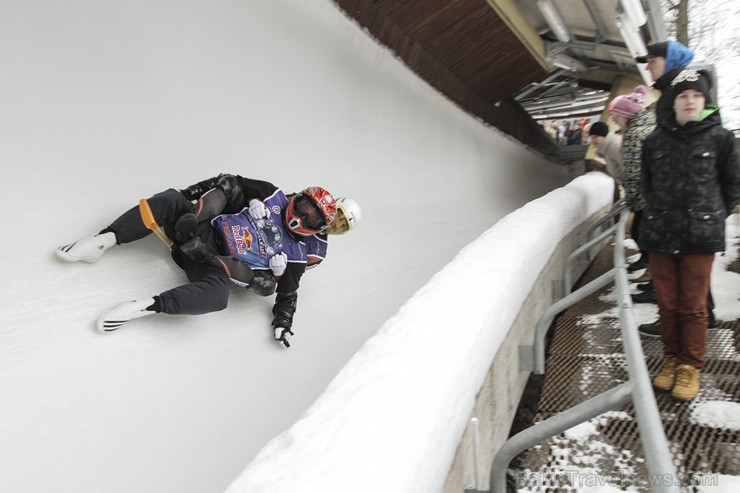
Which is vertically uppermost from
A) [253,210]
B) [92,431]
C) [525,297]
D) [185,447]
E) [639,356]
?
[253,210]

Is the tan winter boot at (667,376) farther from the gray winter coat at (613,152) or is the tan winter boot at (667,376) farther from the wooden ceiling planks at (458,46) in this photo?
the wooden ceiling planks at (458,46)

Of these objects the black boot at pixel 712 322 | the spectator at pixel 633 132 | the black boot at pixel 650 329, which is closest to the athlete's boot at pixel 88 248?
the black boot at pixel 650 329

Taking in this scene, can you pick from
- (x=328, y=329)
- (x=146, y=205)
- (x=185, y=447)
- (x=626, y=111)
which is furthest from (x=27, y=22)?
(x=626, y=111)

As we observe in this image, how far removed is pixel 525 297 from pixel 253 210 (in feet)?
4.23

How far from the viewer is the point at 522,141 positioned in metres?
10.2

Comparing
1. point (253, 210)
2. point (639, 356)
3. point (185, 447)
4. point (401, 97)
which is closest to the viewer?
point (639, 356)

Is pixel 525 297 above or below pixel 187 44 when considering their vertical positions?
below

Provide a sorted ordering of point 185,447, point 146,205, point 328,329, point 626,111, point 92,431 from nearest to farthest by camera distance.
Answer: point 92,431 → point 185,447 → point 146,205 → point 328,329 → point 626,111

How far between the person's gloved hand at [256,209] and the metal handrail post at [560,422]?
1619mm

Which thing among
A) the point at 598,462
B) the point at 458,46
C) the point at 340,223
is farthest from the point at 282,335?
the point at 458,46

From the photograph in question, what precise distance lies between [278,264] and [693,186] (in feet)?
5.80

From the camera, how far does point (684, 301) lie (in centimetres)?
190

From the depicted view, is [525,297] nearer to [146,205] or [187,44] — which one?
[146,205]

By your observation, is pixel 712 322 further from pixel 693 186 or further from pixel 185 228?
pixel 185 228
